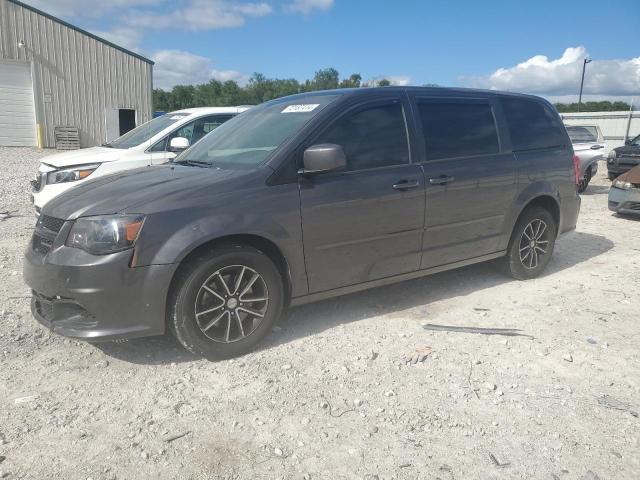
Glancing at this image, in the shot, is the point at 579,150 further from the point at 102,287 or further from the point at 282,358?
the point at 102,287

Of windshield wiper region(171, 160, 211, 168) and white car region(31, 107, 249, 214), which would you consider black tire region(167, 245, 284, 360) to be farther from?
white car region(31, 107, 249, 214)

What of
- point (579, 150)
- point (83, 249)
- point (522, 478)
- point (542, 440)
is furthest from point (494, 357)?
point (579, 150)

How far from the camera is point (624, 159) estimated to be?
14398 mm

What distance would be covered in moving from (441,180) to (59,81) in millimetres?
21977

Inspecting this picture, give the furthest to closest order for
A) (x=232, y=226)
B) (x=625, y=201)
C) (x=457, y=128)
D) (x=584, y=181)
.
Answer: (x=584, y=181) → (x=625, y=201) → (x=457, y=128) → (x=232, y=226)

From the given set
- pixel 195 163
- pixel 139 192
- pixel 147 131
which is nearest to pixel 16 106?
pixel 147 131

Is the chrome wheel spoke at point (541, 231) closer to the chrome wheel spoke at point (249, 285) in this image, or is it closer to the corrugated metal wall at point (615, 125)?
the chrome wheel spoke at point (249, 285)

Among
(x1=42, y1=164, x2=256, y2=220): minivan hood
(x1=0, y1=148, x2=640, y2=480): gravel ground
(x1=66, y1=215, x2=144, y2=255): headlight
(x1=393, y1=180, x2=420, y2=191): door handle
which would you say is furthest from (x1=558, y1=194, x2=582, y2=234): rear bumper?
(x1=66, y1=215, x2=144, y2=255): headlight

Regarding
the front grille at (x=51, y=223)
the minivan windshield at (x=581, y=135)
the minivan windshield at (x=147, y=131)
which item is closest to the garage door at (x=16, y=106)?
the minivan windshield at (x=147, y=131)

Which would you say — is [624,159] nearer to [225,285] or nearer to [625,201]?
[625,201]

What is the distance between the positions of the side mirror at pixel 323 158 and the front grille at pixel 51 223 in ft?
5.54

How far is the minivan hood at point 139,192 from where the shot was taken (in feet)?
10.8

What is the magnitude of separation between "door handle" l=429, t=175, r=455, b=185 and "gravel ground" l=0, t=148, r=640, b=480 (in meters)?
1.12

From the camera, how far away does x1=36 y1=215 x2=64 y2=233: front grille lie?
3418 mm
